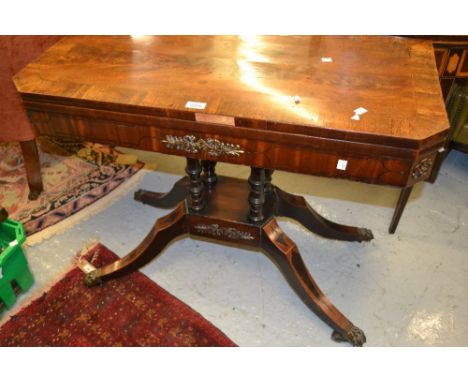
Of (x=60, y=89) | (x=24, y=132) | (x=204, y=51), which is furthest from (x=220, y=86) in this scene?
(x=24, y=132)

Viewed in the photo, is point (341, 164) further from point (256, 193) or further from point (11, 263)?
point (11, 263)

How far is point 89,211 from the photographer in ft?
6.11

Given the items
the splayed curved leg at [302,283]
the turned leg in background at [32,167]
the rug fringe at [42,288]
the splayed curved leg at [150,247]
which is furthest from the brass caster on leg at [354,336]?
the turned leg in background at [32,167]

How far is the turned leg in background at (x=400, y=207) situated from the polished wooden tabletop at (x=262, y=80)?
53 cm

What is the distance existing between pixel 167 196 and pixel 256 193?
0.57 meters

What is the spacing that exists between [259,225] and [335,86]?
506mm

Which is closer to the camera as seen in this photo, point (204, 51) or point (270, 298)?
point (204, 51)

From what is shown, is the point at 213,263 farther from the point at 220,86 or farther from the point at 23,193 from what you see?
the point at 23,193

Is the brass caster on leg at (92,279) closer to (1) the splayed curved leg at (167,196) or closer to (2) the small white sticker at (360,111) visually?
(1) the splayed curved leg at (167,196)

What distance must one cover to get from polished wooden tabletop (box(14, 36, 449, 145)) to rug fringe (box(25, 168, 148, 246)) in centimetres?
77

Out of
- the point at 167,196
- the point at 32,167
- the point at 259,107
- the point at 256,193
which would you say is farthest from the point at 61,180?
the point at 259,107

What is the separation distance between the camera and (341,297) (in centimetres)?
153

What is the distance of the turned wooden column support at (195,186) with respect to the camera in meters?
1.35

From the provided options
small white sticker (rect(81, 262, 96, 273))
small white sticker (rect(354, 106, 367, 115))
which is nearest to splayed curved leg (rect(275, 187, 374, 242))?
small white sticker (rect(354, 106, 367, 115))
